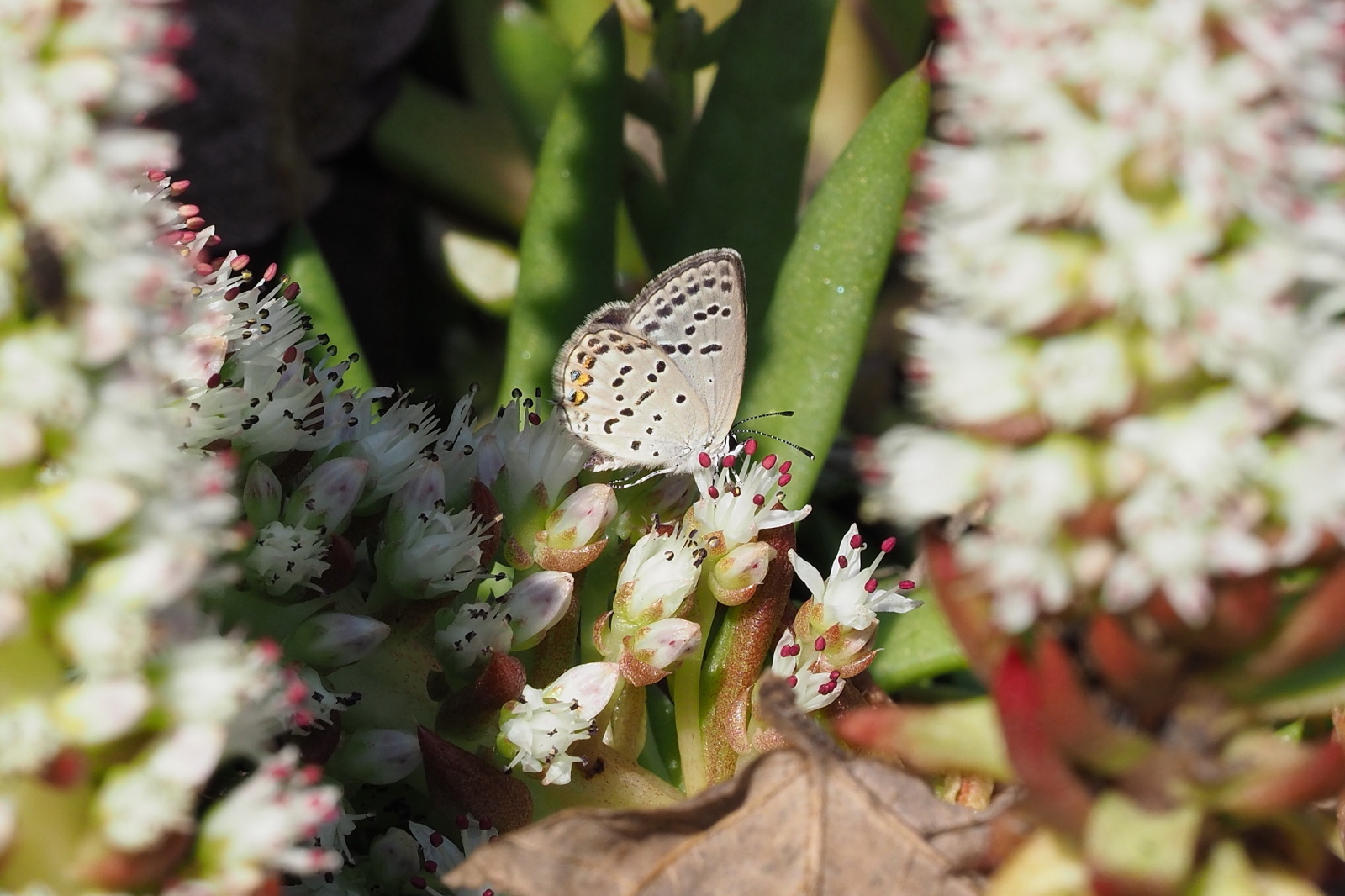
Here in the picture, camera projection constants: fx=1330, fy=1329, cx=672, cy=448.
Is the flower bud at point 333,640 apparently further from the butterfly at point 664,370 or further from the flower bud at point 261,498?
the butterfly at point 664,370

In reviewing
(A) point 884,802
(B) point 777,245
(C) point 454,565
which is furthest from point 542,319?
(A) point 884,802

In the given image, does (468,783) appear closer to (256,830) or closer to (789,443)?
(256,830)

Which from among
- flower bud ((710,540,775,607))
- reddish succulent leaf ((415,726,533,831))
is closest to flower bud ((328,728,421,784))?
reddish succulent leaf ((415,726,533,831))

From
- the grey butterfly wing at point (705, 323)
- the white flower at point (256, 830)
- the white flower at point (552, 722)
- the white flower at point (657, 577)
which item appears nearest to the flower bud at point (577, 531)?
the white flower at point (657, 577)

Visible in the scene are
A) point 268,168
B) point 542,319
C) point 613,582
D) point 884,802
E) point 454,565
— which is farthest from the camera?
point 268,168

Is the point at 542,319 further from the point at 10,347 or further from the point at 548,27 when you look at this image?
the point at 10,347

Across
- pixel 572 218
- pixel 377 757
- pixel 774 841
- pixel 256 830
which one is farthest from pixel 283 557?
pixel 572 218

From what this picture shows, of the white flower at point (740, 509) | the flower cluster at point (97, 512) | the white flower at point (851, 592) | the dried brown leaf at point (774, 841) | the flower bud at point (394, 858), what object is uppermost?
the flower cluster at point (97, 512)
